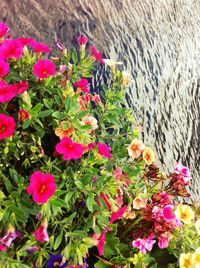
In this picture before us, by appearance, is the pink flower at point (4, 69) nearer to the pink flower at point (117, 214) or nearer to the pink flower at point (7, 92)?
the pink flower at point (7, 92)

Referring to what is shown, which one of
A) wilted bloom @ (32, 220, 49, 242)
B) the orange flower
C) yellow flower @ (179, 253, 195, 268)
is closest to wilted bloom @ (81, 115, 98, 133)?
the orange flower

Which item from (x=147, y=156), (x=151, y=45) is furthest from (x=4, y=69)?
(x=151, y=45)

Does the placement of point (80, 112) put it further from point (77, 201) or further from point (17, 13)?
point (17, 13)

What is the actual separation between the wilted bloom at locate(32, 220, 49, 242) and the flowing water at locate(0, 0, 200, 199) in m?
1.08

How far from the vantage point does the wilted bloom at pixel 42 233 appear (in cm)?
177

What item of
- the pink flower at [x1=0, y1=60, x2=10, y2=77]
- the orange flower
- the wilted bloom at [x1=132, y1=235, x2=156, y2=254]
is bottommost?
the wilted bloom at [x1=132, y1=235, x2=156, y2=254]

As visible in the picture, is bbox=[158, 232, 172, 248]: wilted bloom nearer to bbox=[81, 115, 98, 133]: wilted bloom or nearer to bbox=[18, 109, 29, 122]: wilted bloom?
bbox=[81, 115, 98, 133]: wilted bloom

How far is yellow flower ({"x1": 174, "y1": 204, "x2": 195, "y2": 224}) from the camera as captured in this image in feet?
7.32

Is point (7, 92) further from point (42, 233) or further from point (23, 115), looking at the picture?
point (42, 233)

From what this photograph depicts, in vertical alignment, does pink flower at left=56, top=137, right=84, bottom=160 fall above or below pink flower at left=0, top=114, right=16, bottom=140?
below

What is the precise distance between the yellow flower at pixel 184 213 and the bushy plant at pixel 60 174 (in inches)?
2.0

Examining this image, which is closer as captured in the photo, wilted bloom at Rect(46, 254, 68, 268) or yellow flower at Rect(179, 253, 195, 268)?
wilted bloom at Rect(46, 254, 68, 268)

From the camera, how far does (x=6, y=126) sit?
5.72 feet

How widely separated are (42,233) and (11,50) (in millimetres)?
621
